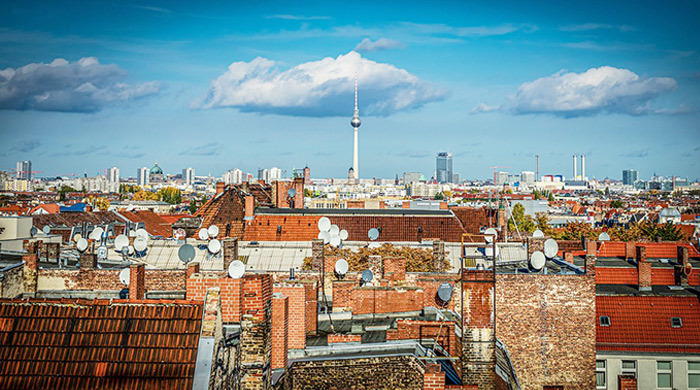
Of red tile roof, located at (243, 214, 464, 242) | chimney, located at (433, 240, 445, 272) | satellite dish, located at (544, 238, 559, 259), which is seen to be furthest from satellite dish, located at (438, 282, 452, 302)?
red tile roof, located at (243, 214, 464, 242)

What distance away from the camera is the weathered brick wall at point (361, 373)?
16.4 m

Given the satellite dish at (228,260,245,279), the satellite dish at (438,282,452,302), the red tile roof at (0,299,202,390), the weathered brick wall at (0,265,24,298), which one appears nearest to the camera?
the red tile roof at (0,299,202,390)

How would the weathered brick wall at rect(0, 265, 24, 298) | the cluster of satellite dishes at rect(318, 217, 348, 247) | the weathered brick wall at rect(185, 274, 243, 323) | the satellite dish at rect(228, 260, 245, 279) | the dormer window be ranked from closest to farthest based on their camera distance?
the weathered brick wall at rect(185, 274, 243, 323) < the satellite dish at rect(228, 260, 245, 279) < the weathered brick wall at rect(0, 265, 24, 298) < the dormer window < the cluster of satellite dishes at rect(318, 217, 348, 247)

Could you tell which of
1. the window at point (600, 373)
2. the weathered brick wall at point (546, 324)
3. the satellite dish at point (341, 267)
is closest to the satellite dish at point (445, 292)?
the weathered brick wall at point (546, 324)

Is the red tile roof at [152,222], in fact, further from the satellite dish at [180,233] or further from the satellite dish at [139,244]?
the satellite dish at [139,244]

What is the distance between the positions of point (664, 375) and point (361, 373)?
50.2 ft

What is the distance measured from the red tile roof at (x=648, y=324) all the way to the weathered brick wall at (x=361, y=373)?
41.0 ft

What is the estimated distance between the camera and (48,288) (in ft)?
87.7

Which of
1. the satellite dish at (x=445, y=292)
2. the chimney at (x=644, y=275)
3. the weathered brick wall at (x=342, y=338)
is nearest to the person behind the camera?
the weathered brick wall at (x=342, y=338)

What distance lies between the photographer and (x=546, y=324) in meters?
23.0

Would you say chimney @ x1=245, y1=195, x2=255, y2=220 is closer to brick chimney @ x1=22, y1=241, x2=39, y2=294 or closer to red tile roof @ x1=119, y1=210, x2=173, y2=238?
red tile roof @ x1=119, y1=210, x2=173, y2=238

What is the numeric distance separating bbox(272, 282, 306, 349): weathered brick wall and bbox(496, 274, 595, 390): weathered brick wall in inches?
304

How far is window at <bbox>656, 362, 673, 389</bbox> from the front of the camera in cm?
2616

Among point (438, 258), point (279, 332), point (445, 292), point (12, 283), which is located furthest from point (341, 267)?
point (438, 258)
